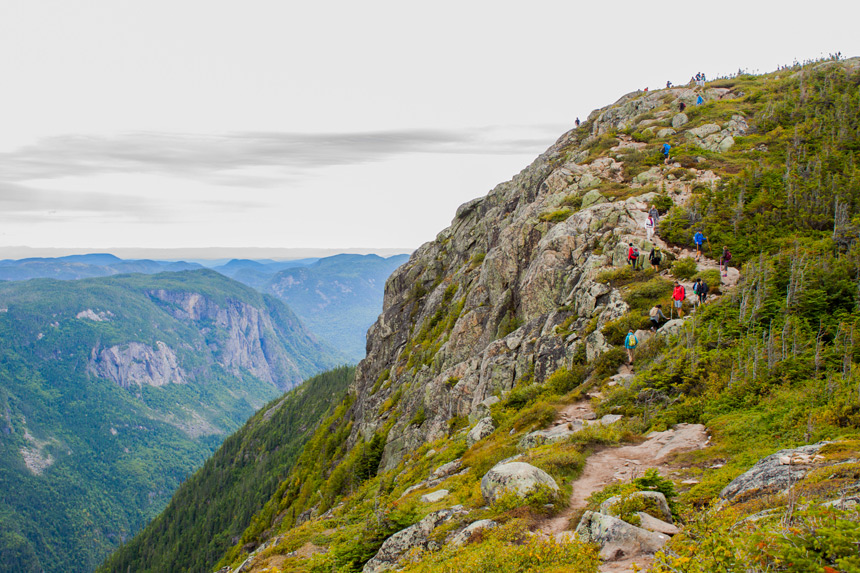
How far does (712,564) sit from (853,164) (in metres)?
34.2

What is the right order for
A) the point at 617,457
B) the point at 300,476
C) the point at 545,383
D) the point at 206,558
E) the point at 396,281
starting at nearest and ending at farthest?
the point at 617,457
the point at 545,383
the point at 300,476
the point at 396,281
the point at 206,558

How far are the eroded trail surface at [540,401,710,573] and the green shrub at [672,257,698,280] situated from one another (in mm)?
11726

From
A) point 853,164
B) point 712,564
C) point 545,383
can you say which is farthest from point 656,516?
point 853,164

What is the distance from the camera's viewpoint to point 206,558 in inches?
5015

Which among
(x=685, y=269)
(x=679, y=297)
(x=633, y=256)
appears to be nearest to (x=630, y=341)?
(x=679, y=297)

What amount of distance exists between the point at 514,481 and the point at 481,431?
9.75 m

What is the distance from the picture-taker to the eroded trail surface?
474 inches

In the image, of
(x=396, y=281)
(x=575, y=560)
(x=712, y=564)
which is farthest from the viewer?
(x=396, y=281)

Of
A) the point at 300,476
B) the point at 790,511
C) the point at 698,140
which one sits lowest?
the point at 300,476

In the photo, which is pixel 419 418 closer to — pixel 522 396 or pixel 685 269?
pixel 522 396

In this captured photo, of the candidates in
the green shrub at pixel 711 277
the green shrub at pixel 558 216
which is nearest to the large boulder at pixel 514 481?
the green shrub at pixel 711 277

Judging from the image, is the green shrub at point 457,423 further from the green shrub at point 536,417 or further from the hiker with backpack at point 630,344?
the hiker with backpack at point 630,344

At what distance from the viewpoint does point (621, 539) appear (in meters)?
9.28

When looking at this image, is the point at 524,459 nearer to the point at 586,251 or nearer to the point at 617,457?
the point at 617,457
